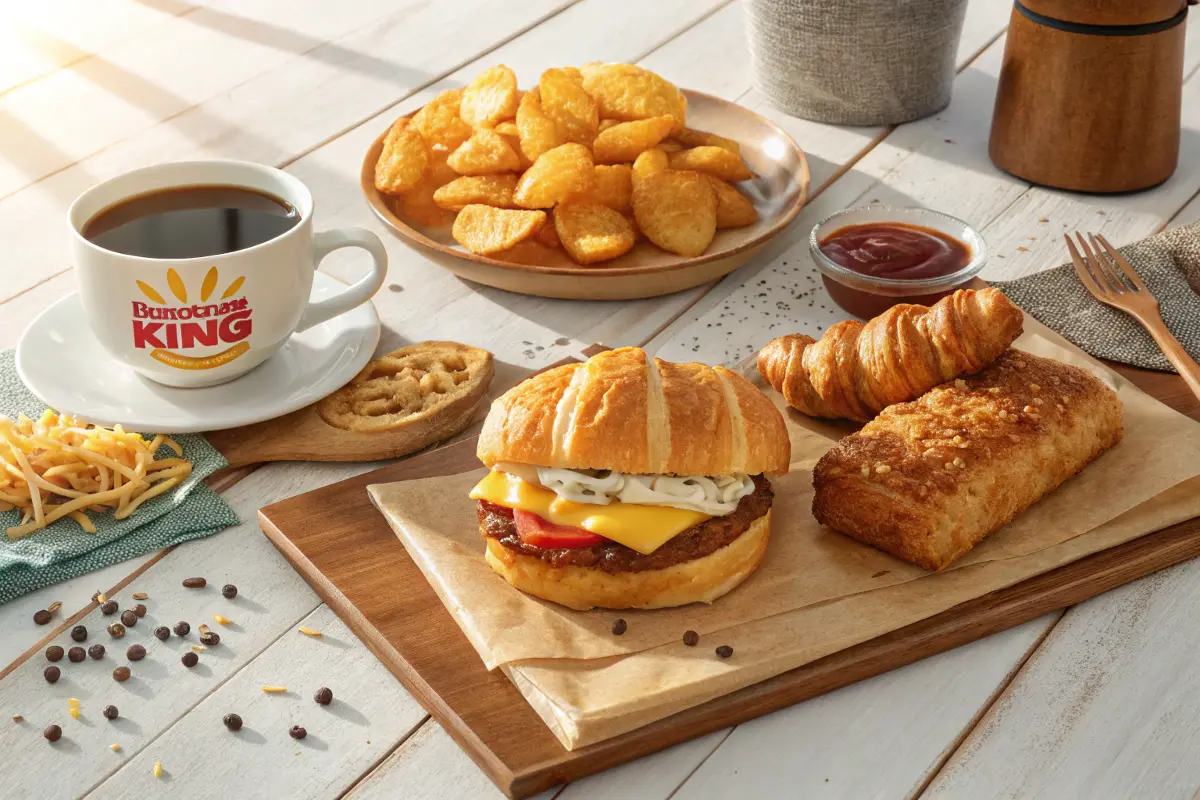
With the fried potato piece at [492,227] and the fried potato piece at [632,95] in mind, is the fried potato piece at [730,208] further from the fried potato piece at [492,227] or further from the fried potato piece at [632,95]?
the fried potato piece at [492,227]

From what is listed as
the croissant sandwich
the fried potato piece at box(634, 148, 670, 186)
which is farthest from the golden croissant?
the fried potato piece at box(634, 148, 670, 186)

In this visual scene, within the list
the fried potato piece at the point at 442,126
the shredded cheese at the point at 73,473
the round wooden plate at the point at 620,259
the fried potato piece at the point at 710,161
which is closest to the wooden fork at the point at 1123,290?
the round wooden plate at the point at 620,259

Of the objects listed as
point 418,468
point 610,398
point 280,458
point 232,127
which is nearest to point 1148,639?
point 610,398

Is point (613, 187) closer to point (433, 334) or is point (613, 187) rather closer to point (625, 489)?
point (433, 334)

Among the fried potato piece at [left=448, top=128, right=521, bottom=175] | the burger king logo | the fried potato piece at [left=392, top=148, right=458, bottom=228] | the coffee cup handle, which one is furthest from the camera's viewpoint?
the fried potato piece at [left=392, top=148, right=458, bottom=228]

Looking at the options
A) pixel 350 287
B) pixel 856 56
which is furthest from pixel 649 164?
pixel 856 56

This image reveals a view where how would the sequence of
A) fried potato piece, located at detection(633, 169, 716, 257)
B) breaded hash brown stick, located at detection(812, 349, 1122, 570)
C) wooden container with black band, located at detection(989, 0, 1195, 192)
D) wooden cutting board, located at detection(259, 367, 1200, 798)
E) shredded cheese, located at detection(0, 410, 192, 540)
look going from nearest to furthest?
wooden cutting board, located at detection(259, 367, 1200, 798) → breaded hash brown stick, located at detection(812, 349, 1122, 570) → shredded cheese, located at detection(0, 410, 192, 540) → fried potato piece, located at detection(633, 169, 716, 257) → wooden container with black band, located at detection(989, 0, 1195, 192)

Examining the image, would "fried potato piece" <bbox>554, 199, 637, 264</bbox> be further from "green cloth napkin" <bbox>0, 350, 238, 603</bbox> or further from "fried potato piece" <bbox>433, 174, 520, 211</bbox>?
"green cloth napkin" <bbox>0, 350, 238, 603</bbox>

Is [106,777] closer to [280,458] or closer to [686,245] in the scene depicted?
[280,458]
